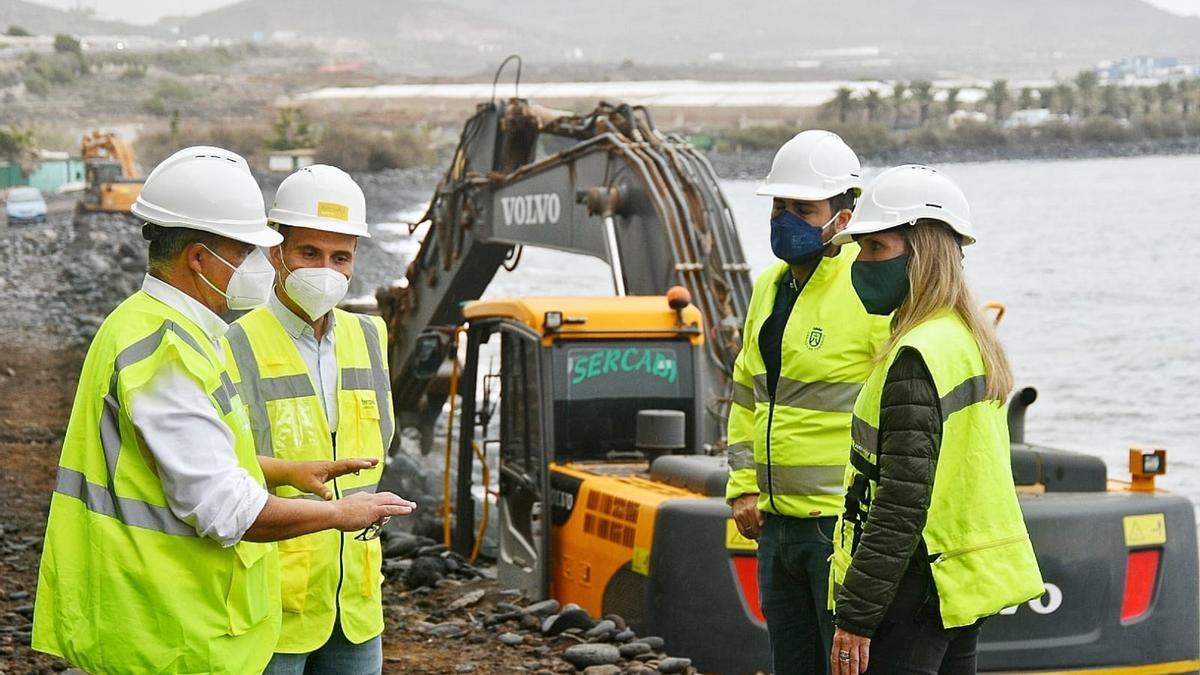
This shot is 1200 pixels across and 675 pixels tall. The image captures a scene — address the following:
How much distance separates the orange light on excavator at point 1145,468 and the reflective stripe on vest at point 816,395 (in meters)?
2.91

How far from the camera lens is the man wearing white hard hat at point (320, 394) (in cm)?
386

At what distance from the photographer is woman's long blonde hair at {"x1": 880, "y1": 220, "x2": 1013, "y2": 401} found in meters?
3.65

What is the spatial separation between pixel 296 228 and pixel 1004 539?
5.66ft

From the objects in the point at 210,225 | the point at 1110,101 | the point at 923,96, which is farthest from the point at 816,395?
the point at 1110,101

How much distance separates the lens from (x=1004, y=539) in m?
3.65

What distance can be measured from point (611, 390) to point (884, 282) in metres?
4.69

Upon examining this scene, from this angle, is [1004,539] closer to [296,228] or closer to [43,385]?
[296,228]

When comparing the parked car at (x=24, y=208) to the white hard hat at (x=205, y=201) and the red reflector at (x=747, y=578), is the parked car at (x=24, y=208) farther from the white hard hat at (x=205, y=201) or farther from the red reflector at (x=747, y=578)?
the white hard hat at (x=205, y=201)

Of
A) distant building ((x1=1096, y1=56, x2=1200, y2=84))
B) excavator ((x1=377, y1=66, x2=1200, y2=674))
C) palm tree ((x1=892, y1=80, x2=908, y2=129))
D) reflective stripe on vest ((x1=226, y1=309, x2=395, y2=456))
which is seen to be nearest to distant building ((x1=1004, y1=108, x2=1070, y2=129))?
palm tree ((x1=892, y1=80, x2=908, y2=129))

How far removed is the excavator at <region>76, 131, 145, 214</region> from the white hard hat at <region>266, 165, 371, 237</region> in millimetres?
45476

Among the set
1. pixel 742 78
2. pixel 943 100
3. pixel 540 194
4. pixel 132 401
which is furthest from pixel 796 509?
pixel 742 78

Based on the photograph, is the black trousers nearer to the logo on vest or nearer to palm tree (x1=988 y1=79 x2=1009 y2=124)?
the logo on vest

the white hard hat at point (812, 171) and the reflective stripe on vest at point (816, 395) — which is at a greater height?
the white hard hat at point (812, 171)

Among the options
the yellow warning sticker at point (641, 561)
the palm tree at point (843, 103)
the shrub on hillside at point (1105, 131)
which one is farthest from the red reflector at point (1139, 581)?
the shrub on hillside at point (1105, 131)
